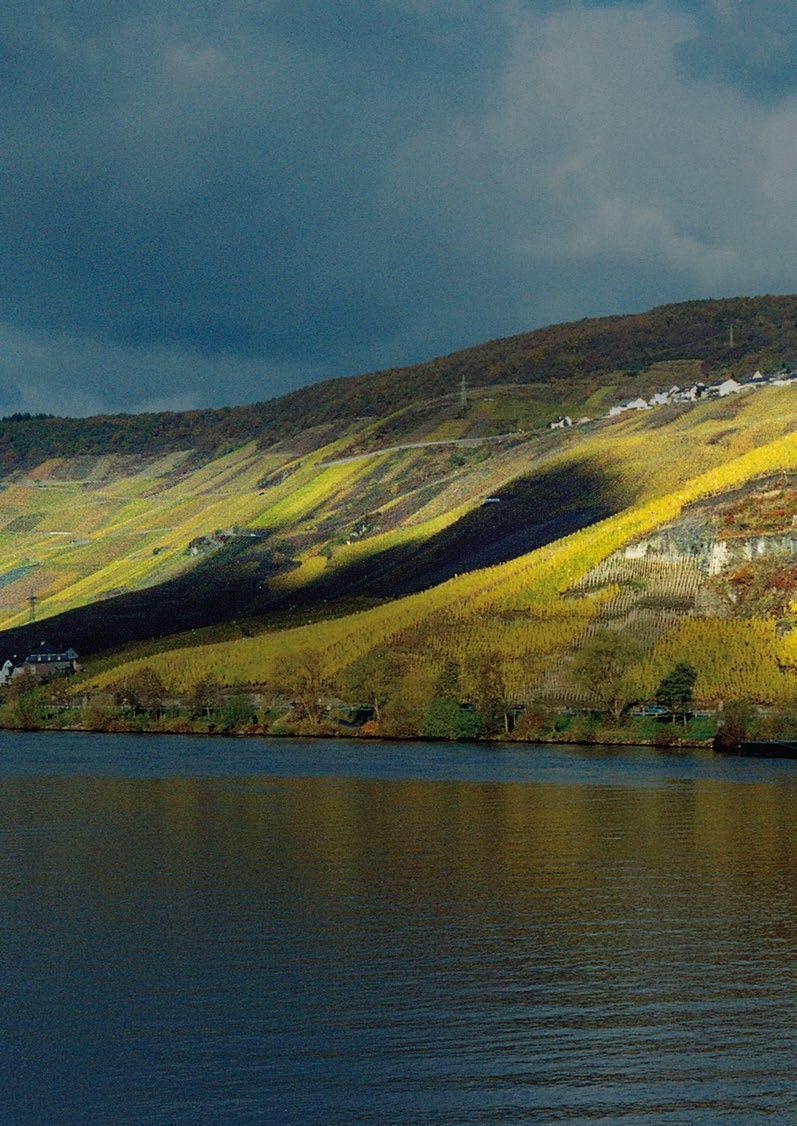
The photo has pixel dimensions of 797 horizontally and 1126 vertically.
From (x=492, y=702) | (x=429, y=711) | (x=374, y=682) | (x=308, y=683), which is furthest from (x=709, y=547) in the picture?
(x=308, y=683)

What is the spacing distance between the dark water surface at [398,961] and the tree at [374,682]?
6917cm

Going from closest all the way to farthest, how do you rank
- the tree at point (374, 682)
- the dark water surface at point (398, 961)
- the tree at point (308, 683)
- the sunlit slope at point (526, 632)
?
1. the dark water surface at point (398, 961)
2. the sunlit slope at point (526, 632)
3. the tree at point (374, 682)
4. the tree at point (308, 683)

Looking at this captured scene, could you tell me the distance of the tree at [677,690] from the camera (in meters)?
139

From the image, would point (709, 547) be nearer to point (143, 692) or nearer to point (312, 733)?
point (312, 733)

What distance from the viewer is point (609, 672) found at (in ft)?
474

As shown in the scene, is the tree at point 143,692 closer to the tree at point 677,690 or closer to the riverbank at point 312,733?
the riverbank at point 312,733

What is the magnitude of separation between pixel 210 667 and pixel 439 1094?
5980 inches

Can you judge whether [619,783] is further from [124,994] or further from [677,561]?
[677,561]

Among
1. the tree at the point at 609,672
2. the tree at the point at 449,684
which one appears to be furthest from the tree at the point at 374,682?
the tree at the point at 609,672

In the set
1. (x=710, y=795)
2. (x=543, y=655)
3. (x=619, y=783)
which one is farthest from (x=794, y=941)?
(x=543, y=655)

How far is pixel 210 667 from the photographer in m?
183

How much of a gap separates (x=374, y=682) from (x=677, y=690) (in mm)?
29247

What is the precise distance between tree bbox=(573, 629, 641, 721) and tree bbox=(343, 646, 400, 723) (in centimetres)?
1737

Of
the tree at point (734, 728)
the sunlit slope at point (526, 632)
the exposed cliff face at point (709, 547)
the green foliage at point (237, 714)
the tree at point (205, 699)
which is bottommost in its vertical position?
the tree at point (734, 728)
